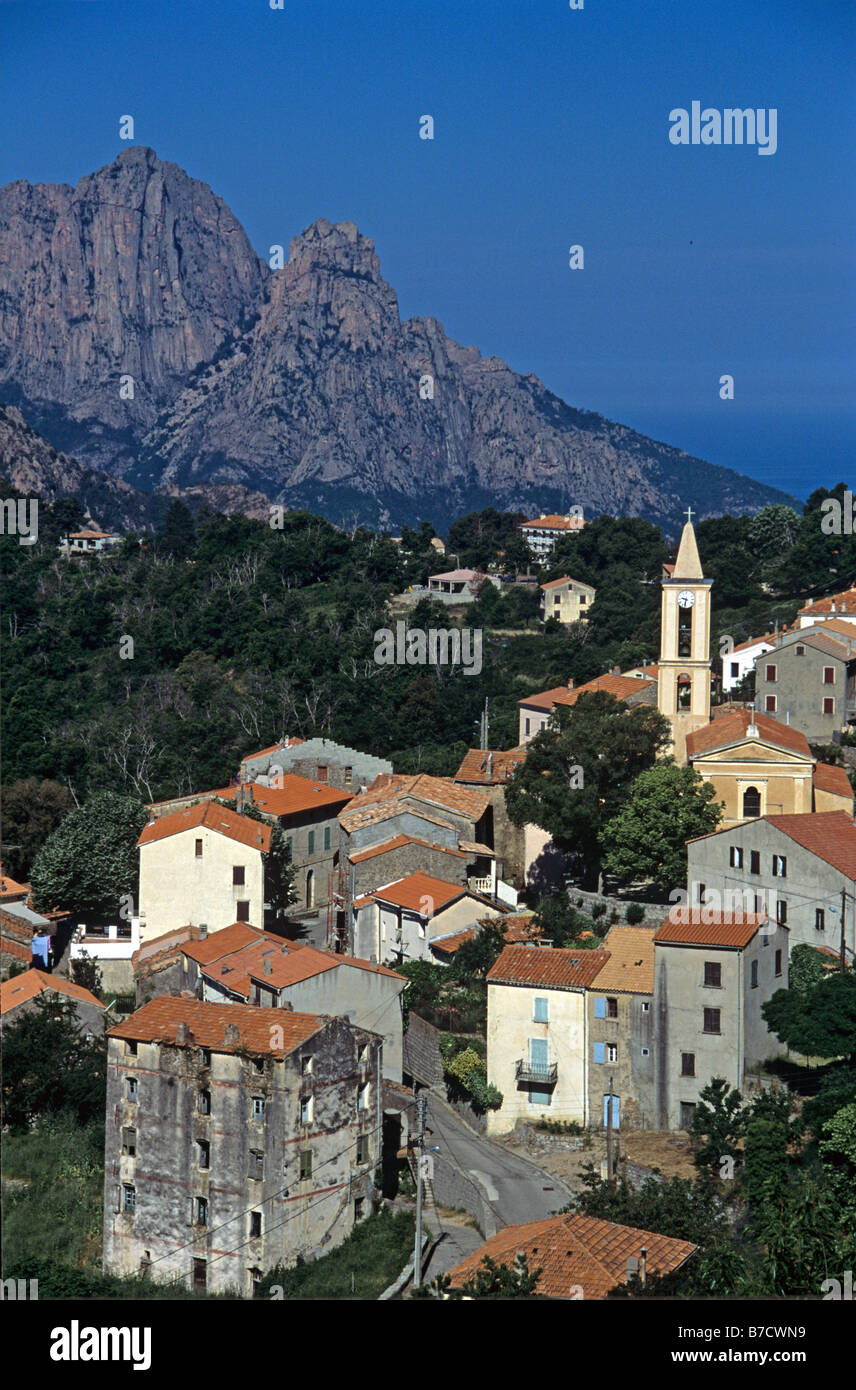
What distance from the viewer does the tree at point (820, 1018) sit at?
20531 millimetres

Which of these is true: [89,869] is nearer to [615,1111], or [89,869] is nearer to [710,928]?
[615,1111]

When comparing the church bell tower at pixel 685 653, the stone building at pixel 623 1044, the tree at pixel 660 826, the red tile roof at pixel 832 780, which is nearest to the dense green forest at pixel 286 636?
the church bell tower at pixel 685 653

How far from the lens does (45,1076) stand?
23.0m

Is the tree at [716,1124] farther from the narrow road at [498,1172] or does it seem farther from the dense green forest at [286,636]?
the dense green forest at [286,636]

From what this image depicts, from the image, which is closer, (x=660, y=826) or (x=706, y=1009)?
(x=706, y=1009)

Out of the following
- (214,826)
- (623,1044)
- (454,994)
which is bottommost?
(623,1044)

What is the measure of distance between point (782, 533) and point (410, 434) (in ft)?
A: 213

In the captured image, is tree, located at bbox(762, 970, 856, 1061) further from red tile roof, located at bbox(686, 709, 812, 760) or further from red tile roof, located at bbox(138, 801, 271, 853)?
red tile roof, located at bbox(138, 801, 271, 853)

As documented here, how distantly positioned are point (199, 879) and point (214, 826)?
3.04ft

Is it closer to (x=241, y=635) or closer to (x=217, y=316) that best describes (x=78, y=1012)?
(x=241, y=635)

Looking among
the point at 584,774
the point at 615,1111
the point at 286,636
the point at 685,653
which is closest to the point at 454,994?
the point at 615,1111

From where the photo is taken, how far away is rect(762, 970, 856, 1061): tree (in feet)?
67.4
